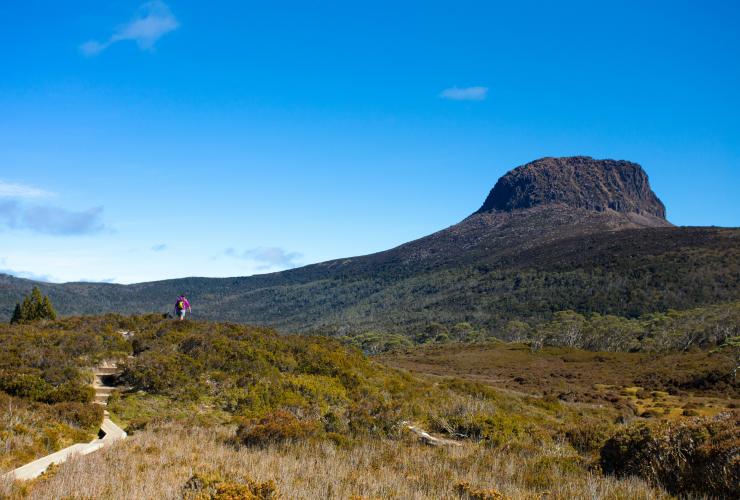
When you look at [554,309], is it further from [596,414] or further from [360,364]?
[360,364]

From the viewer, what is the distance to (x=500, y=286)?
422ft

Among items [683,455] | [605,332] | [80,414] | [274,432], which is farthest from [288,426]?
[605,332]

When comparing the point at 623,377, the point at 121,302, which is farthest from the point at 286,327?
the point at 623,377

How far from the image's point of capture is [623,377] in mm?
46406

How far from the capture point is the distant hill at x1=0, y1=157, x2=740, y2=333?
98.9 m

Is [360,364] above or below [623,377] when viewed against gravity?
above

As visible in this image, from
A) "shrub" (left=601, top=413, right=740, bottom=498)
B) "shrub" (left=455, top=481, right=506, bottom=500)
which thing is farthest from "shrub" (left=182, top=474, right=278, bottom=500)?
"shrub" (left=601, top=413, right=740, bottom=498)

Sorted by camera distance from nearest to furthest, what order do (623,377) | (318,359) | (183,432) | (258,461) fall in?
(258,461) < (183,432) < (318,359) < (623,377)

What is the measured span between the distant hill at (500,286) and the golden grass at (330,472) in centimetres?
9312

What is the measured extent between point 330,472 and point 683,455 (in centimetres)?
511

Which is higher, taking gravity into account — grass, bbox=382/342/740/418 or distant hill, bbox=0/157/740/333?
distant hill, bbox=0/157/740/333

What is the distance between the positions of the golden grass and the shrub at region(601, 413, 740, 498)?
21.8 inches

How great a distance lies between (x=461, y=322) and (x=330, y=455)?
101m

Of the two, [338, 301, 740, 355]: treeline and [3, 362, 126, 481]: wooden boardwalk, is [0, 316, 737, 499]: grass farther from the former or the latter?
[338, 301, 740, 355]: treeline
